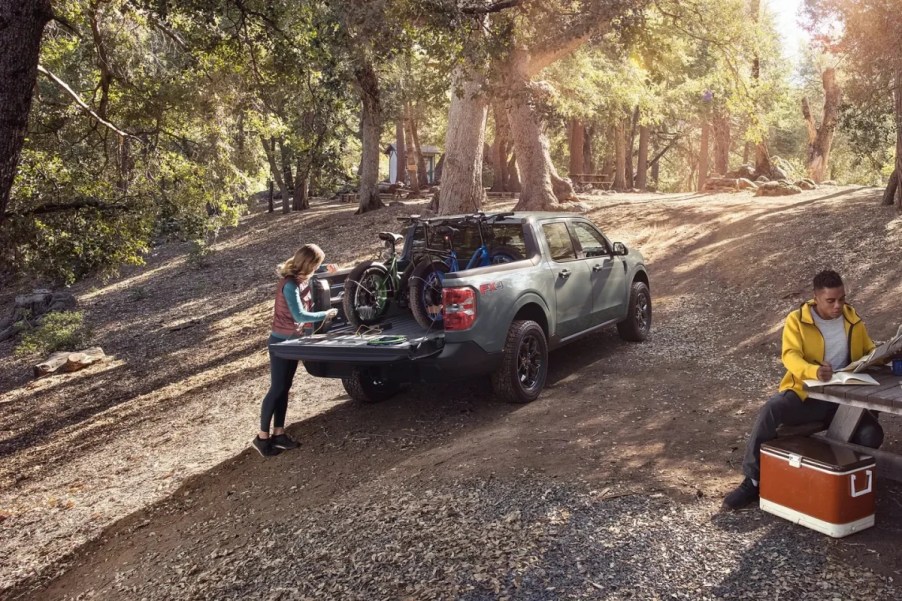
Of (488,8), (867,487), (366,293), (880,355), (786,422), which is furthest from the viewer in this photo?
(488,8)

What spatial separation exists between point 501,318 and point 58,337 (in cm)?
1257

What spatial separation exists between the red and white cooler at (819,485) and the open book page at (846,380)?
0.40m

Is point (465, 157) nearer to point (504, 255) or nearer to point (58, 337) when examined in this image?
point (504, 255)

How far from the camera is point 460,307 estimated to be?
6391 millimetres

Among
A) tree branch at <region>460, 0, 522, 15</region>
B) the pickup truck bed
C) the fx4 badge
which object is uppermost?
tree branch at <region>460, 0, 522, 15</region>

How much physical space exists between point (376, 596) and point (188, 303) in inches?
626

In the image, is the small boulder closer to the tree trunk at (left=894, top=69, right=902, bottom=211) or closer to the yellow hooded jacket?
the tree trunk at (left=894, top=69, right=902, bottom=211)

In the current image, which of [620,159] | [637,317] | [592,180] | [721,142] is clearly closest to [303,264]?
[637,317]

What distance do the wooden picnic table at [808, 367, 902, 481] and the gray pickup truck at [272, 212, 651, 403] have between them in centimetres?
295

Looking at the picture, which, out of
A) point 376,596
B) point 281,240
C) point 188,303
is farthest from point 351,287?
point 281,240

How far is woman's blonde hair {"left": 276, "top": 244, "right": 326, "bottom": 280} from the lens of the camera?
6.32 m

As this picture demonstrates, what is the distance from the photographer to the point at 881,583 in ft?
11.6

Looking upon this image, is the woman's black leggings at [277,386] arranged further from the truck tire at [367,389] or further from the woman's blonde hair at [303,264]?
the truck tire at [367,389]

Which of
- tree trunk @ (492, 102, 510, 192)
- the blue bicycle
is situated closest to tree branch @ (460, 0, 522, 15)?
the blue bicycle
